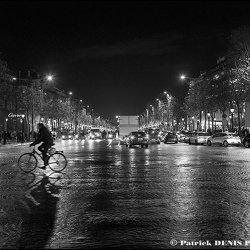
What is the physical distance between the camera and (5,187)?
12484 millimetres

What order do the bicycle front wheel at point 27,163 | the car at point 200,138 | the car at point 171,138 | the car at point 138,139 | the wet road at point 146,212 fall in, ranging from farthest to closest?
1. the car at point 171,138
2. the car at point 200,138
3. the car at point 138,139
4. the bicycle front wheel at point 27,163
5. the wet road at point 146,212

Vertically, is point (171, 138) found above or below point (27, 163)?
above

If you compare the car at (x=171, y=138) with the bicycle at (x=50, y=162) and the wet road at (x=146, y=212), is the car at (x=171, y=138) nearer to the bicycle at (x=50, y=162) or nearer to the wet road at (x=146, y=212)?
the bicycle at (x=50, y=162)

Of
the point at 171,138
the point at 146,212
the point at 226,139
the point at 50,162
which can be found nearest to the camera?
the point at 146,212

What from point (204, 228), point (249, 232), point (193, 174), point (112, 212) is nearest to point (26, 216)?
point (112, 212)

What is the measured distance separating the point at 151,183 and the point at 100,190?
2068mm

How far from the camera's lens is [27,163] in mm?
17266

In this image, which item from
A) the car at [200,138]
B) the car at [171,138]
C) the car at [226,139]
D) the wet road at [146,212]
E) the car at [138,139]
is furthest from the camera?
the car at [171,138]

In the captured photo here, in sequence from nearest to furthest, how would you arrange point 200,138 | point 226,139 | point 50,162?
point 50,162
point 226,139
point 200,138

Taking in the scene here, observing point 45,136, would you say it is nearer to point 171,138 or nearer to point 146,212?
point 146,212

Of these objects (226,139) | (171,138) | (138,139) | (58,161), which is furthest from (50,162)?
(171,138)

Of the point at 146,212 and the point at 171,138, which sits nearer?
the point at 146,212

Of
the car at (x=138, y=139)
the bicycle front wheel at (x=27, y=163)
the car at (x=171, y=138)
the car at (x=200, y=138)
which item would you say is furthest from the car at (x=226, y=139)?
the bicycle front wheel at (x=27, y=163)

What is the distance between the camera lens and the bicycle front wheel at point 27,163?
17.1 m
